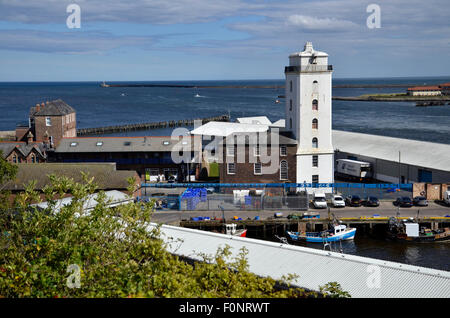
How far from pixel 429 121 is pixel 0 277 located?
112m

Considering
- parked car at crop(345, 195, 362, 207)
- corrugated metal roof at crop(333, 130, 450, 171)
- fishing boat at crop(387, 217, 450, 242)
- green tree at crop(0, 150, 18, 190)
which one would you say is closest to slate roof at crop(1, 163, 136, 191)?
green tree at crop(0, 150, 18, 190)

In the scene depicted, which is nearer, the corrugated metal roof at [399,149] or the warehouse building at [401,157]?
the warehouse building at [401,157]

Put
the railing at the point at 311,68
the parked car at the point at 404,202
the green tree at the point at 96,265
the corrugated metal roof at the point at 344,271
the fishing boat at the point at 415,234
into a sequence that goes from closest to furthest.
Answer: the green tree at the point at 96,265, the corrugated metal roof at the point at 344,271, the fishing boat at the point at 415,234, the parked car at the point at 404,202, the railing at the point at 311,68

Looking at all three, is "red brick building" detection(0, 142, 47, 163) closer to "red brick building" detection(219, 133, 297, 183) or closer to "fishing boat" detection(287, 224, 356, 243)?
"red brick building" detection(219, 133, 297, 183)

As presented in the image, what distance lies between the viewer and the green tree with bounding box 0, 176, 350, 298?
34.9 feet

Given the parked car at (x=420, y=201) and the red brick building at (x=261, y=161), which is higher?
the red brick building at (x=261, y=161)

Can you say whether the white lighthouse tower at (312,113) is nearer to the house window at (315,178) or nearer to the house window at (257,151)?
the house window at (315,178)

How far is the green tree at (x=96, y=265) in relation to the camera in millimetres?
10641

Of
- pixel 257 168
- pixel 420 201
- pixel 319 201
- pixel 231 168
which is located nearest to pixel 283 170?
pixel 257 168

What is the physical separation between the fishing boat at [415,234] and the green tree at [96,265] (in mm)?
22152

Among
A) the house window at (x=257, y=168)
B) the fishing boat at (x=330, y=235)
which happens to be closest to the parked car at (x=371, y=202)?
the fishing boat at (x=330, y=235)

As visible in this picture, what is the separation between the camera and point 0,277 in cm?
1088

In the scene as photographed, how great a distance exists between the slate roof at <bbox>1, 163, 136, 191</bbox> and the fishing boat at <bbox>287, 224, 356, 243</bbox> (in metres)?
13.2

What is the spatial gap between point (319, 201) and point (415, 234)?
7.11m
